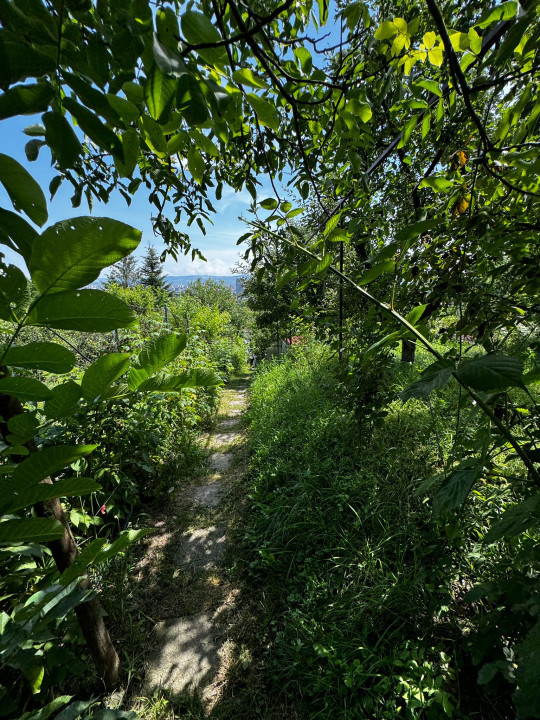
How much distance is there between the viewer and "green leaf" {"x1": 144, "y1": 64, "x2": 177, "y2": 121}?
0.41m

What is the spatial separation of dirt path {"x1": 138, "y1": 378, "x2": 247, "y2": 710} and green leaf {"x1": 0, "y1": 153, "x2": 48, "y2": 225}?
2590 mm

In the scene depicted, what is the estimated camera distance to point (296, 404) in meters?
4.75

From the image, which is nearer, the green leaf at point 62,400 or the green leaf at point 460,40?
the green leaf at point 62,400

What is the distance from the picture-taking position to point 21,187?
0.35 metres

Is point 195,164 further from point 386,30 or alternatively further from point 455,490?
point 455,490

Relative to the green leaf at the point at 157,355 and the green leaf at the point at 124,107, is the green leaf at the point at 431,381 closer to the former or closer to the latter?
the green leaf at the point at 157,355

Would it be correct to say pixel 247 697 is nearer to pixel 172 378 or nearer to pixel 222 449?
pixel 172 378

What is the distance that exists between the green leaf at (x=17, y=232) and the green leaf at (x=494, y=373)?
65 centimetres

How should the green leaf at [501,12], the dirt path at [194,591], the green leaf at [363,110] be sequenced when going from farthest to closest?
the dirt path at [194,591]
the green leaf at [363,110]
the green leaf at [501,12]

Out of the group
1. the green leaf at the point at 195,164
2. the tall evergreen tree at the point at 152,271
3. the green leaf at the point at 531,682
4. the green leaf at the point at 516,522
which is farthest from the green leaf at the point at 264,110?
the tall evergreen tree at the point at 152,271

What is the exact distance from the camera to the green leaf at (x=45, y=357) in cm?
38

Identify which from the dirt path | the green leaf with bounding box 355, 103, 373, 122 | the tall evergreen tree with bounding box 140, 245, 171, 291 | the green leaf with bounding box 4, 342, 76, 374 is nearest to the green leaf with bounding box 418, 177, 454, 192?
the green leaf with bounding box 355, 103, 373, 122

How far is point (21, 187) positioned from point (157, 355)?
273mm

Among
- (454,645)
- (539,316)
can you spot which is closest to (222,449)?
(454,645)
